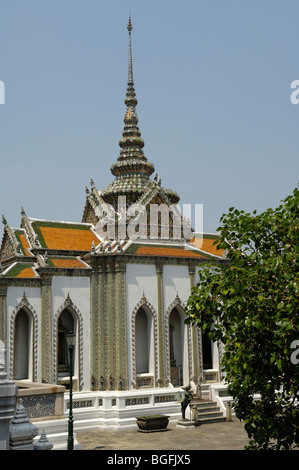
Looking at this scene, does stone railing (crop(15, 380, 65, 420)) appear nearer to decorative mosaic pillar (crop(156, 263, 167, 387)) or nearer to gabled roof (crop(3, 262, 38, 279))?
gabled roof (crop(3, 262, 38, 279))

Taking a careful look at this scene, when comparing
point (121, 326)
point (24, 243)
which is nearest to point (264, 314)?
point (121, 326)

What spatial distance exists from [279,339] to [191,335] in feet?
64.6

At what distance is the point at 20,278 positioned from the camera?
26797 mm

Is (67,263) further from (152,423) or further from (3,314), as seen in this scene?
(152,423)

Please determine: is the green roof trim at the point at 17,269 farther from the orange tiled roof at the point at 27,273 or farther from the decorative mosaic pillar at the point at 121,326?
the decorative mosaic pillar at the point at 121,326

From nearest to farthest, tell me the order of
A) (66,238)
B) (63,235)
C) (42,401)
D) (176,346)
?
(42,401) < (176,346) < (66,238) < (63,235)

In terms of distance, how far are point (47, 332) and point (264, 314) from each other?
17819mm

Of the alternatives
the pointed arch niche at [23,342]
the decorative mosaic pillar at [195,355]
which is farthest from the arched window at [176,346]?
the pointed arch niche at [23,342]

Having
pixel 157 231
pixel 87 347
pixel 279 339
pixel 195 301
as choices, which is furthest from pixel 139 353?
pixel 279 339

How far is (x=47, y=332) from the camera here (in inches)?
1057

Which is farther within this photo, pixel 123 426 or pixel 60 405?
pixel 123 426

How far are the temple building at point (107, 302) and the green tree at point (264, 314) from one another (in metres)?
15.6

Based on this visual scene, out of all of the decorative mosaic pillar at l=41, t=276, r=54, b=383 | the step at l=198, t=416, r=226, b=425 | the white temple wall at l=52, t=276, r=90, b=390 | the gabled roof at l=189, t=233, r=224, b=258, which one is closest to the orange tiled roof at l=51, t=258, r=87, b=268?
the white temple wall at l=52, t=276, r=90, b=390

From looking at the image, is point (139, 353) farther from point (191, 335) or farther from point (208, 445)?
point (208, 445)
